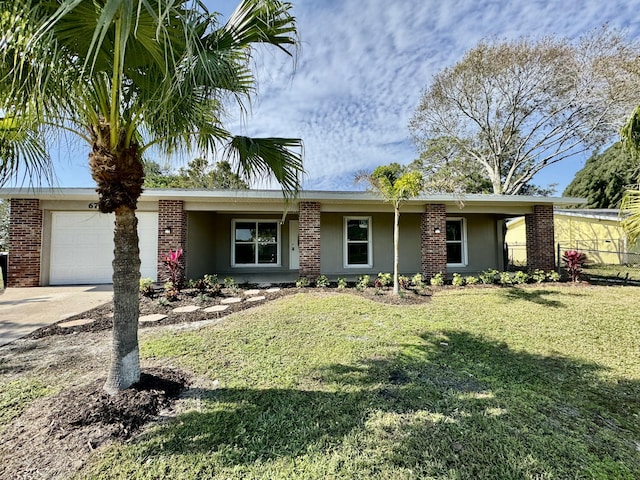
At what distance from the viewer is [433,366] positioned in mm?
3744

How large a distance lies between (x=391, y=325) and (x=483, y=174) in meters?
23.9

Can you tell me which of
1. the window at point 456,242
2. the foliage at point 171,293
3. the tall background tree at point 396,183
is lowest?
the foliage at point 171,293

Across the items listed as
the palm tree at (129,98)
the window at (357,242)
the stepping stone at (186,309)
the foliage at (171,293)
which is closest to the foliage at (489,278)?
the window at (357,242)

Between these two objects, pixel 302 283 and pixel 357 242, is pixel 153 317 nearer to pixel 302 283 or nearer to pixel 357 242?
pixel 302 283

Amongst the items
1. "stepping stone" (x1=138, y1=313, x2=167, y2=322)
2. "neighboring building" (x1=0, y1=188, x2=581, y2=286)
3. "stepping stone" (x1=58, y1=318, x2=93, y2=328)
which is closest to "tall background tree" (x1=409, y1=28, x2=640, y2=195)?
"neighboring building" (x1=0, y1=188, x2=581, y2=286)

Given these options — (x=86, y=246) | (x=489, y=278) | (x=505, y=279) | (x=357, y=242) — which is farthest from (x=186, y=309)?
(x=505, y=279)

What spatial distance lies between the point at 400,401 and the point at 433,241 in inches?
300

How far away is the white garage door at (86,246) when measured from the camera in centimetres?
930

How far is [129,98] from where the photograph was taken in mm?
2924

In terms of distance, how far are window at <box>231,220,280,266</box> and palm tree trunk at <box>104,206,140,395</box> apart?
30.4 ft

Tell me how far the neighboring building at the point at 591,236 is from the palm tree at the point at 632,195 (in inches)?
493

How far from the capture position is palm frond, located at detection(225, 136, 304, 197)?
131 inches

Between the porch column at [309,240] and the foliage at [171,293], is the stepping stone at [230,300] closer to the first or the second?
the foliage at [171,293]

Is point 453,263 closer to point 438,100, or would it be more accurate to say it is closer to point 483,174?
point 438,100
